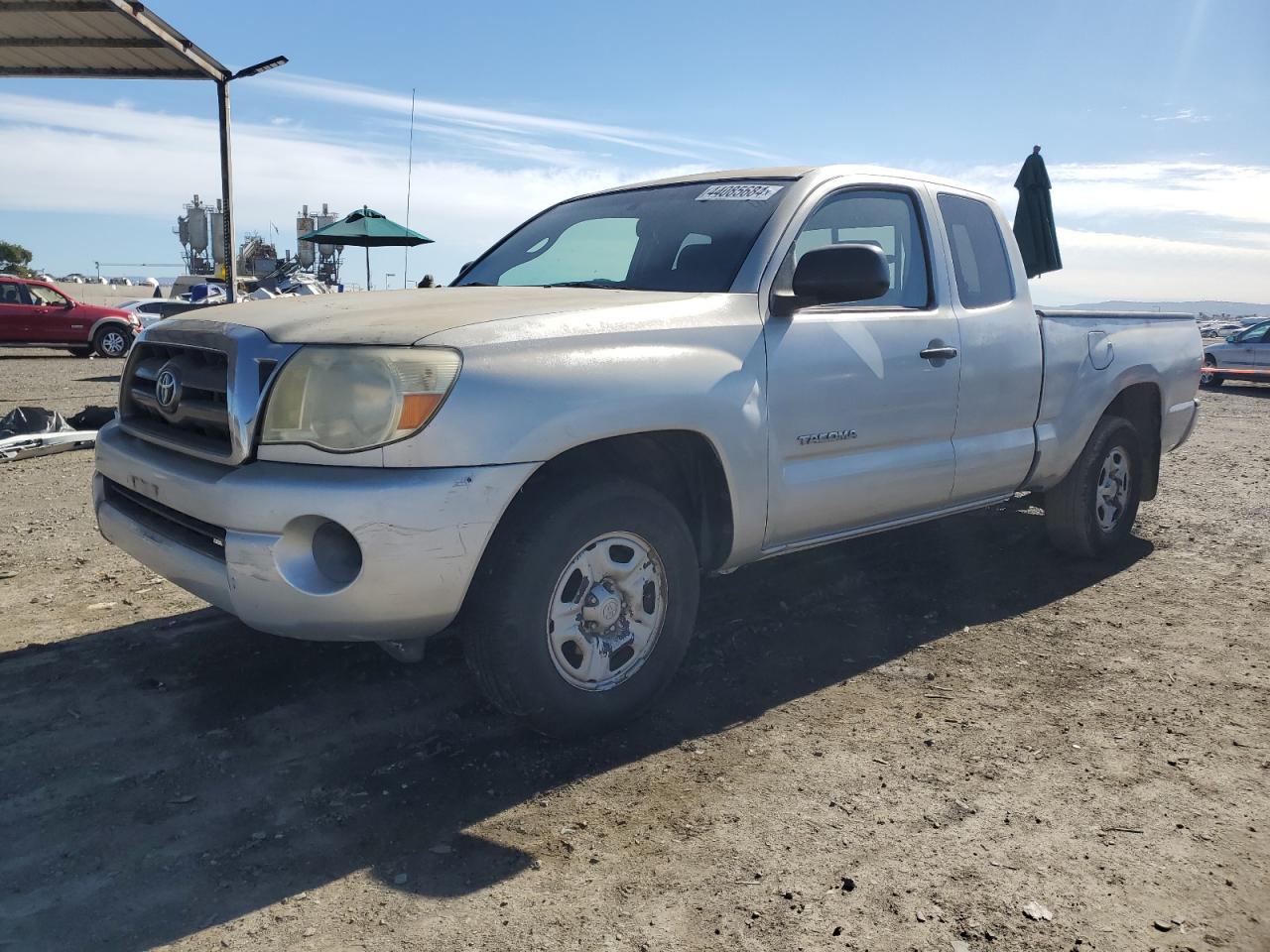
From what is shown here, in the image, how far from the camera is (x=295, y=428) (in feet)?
9.15

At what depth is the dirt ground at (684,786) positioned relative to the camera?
2.31 m

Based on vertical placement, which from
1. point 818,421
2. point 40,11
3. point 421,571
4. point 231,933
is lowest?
point 231,933

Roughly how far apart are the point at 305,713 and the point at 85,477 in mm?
4692

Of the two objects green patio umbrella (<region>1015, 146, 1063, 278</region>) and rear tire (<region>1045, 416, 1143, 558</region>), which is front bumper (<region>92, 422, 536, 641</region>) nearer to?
rear tire (<region>1045, 416, 1143, 558</region>)

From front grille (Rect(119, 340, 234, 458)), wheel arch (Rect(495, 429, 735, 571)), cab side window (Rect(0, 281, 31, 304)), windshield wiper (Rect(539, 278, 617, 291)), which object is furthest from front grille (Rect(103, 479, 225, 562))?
cab side window (Rect(0, 281, 31, 304))

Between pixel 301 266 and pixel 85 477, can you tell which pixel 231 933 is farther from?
pixel 301 266

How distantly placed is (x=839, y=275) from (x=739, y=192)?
0.74 metres

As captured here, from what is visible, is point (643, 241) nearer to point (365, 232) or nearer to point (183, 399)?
point (183, 399)

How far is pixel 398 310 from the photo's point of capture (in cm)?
311

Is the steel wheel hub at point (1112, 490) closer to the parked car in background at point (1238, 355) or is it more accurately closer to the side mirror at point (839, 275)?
the side mirror at point (839, 275)

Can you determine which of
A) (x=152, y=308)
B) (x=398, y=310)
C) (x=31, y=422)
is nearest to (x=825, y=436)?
(x=398, y=310)

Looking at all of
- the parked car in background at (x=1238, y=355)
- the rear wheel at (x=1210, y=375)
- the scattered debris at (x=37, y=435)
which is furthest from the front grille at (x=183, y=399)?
the rear wheel at (x=1210, y=375)

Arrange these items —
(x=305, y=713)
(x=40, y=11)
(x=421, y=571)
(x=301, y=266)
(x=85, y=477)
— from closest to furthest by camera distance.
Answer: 1. (x=421, y=571)
2. (x=305, y=713)
3. (x=85, y=477)
4. (x=40, y=11)
5. (x=301, y=266)

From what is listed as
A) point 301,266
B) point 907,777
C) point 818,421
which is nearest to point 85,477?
point 818,421
